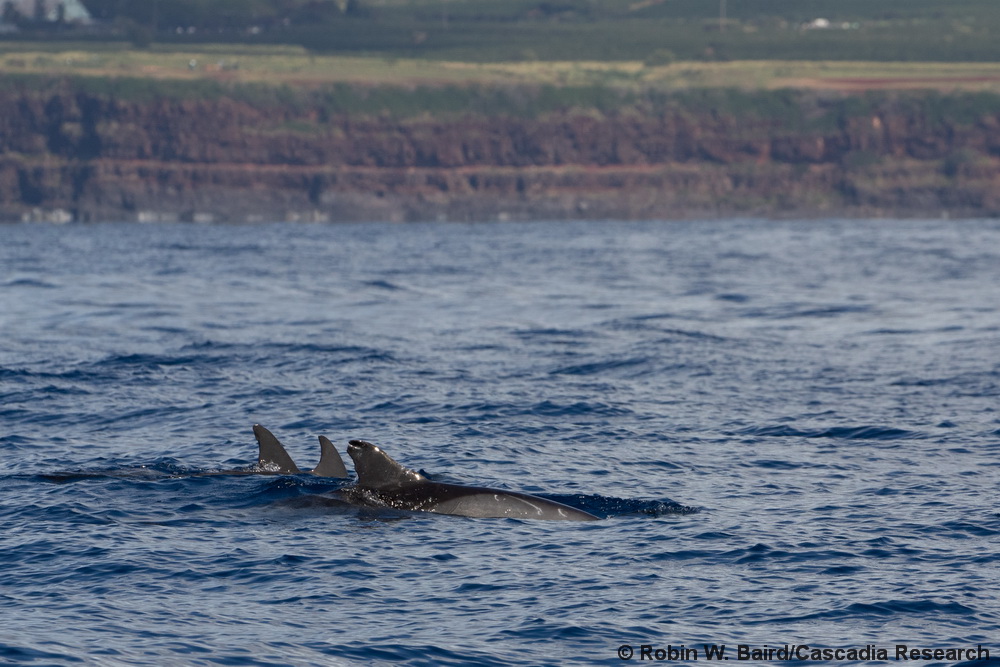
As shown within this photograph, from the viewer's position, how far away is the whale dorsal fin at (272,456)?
18.5 metres

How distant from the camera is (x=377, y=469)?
1678cm

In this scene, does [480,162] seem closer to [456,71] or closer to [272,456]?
[456,71]

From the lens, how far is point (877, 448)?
21594 millimetres

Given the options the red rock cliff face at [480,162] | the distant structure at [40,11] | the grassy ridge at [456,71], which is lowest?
the red rock cliff face at [480,162]

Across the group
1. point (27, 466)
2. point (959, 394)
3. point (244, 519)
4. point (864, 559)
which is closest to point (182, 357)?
point (27, 466)

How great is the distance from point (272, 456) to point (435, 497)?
116 inches

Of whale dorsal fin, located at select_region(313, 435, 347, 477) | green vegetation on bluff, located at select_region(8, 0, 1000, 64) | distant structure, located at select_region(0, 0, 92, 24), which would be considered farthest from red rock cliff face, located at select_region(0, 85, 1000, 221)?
whale dorsal fin, located at select_region(313, 435, 347, 477)

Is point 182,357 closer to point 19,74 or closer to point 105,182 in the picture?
point 105,182

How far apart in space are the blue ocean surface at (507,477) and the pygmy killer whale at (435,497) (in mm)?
442

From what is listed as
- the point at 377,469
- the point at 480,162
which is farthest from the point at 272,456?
the point at 480,162

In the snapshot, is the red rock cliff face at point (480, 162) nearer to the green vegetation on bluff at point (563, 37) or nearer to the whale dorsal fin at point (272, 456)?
the green vegetation on bluff at point (563, 37)

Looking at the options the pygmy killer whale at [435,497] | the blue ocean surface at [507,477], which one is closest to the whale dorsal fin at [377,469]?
the pygmy killer whale at [435,497]

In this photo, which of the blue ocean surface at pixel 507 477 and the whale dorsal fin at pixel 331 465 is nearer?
the blue ocean surface at pixel 507 477

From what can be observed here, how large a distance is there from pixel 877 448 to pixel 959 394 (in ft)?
20.3
